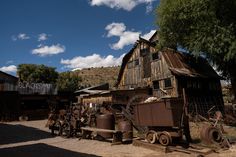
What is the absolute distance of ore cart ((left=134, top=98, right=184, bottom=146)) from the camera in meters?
11.1

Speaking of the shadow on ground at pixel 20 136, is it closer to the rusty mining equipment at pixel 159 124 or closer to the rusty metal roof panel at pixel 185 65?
the rusty mining equipment at pixel 159 124

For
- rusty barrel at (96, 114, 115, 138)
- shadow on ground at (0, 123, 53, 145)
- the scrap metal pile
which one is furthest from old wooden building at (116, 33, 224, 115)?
shadow on ground at (0, 123, 53, 145)

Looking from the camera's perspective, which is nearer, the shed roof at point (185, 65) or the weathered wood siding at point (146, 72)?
the shed roof at point (185, 65)

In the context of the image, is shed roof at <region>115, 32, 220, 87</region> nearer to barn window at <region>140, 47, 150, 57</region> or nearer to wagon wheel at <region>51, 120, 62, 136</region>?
barn window at <region>140, 47, 150, 57</region>

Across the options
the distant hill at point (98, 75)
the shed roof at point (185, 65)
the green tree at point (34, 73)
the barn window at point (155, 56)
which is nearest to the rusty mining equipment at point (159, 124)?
the shed roof at point (185, 65)

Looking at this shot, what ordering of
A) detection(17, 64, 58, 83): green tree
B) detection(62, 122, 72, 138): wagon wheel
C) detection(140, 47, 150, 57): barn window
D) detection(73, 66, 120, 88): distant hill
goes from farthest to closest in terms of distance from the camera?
1. detection(73, 66, 120, 88): distant hill
2. detection(17, 64, 58, 83): green tree
3. detection(140, 47, 150, 57): barn window
4. detection(62, 122, 72, 138): wagon wheel

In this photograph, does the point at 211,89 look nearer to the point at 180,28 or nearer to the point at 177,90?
the point at 177,90

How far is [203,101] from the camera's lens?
88.0 feet

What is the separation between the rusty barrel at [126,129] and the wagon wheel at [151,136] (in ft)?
5.78

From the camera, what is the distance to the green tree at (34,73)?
54.5 m

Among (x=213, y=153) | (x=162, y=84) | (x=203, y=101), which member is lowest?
(x=213, y=153)

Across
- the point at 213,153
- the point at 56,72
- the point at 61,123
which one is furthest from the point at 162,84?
the point at 56,72

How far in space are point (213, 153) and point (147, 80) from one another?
18358mm

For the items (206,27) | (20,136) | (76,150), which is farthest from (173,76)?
(76,150)
